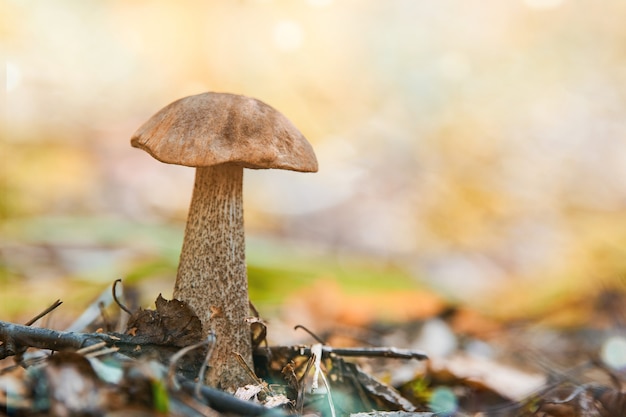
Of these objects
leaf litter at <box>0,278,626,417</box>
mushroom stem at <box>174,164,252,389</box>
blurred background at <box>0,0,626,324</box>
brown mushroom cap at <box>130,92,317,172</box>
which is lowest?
leaf litter at <box>0,278,626,417</box>

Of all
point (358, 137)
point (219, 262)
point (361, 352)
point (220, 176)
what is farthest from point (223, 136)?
point (358, 137)

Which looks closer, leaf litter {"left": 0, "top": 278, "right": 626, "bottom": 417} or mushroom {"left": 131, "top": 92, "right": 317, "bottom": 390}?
leaf litter {"left": 0, "top": 278, "right": 626, "bottom": 417}

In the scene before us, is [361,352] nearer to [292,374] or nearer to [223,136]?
[292,374]

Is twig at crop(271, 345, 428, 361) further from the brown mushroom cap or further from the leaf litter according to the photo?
the brown mushroom cap

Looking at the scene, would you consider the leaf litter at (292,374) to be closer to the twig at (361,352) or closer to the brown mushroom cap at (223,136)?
the twig at (361,352)

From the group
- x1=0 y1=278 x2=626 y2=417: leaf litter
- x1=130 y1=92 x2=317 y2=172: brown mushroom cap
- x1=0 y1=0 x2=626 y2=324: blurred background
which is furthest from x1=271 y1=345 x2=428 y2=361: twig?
x1=0 y1=0 x2=626 y2=324: blurred background

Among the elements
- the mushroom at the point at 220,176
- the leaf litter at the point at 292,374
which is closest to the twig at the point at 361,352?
the leaf litter at the point at 292,374
